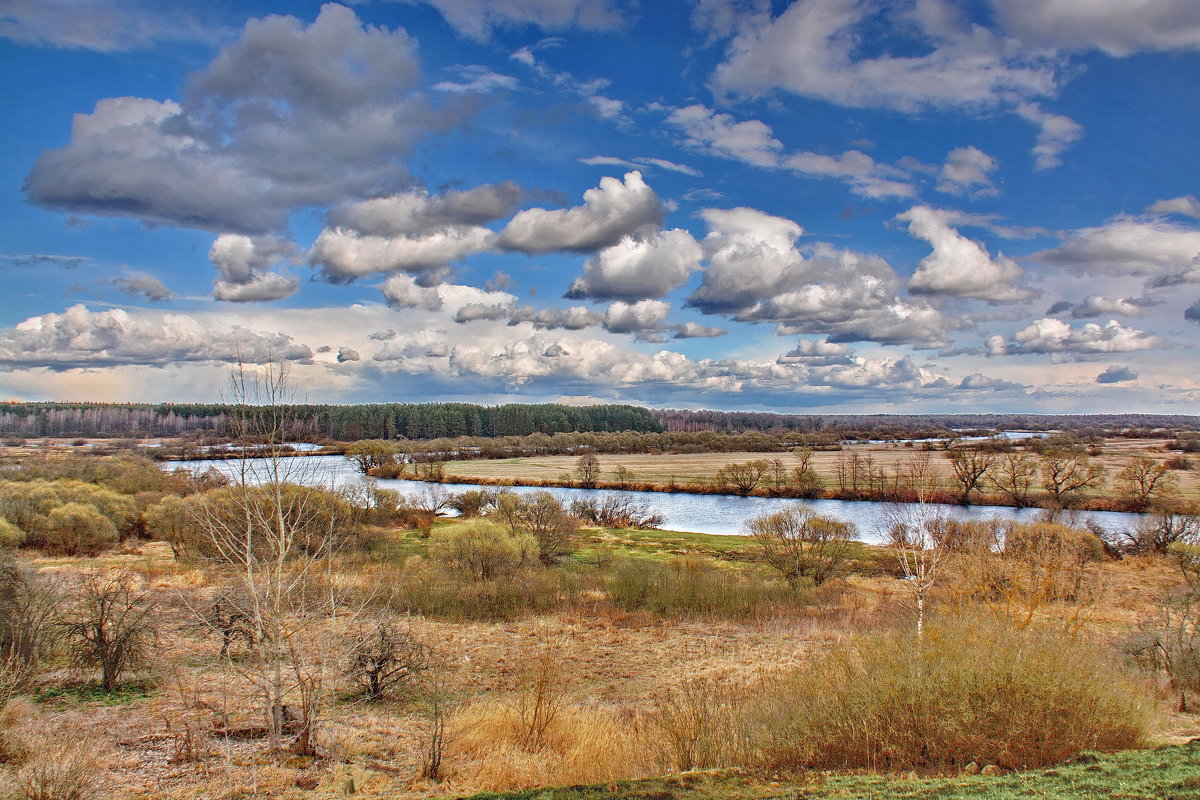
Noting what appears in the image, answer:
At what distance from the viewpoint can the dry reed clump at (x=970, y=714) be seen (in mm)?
8922

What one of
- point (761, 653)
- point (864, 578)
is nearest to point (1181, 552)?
point (864, 578)

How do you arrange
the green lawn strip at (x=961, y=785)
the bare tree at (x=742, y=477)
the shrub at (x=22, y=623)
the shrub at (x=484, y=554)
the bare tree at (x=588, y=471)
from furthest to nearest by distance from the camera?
1. the bare tree at (x=588, y=471)
2. the bare tree at (x=742, y=477)
3. the shrub at (x=484, y=554)
4. the shrub at (x=22, y=623)
5. the green lawn strip at (x=961, y=785)

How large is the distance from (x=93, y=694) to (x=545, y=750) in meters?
10.9

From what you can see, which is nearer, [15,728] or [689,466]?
[15,728]

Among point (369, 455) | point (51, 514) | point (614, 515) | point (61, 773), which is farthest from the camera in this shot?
point (369, 455)

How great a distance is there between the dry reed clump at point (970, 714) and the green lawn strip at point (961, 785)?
2.73ft

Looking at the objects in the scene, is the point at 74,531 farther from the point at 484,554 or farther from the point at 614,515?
the point at 614,515

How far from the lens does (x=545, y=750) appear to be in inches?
462

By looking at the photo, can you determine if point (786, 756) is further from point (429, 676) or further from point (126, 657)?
point (126, 657)

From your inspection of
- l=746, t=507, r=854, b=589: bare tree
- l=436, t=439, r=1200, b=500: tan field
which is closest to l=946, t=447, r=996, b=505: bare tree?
l=436, t=439, r=1200, b=500: tan field

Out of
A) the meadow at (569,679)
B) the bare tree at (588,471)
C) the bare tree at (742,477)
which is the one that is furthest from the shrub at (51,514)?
the bare tree at (742,477)

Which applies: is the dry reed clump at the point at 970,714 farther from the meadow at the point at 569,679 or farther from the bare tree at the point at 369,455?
the bare tree at the point at 369,455

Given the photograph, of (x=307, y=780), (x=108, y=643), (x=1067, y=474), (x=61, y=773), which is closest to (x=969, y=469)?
(x=1067, y=474)

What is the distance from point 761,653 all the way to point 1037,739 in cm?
1326
